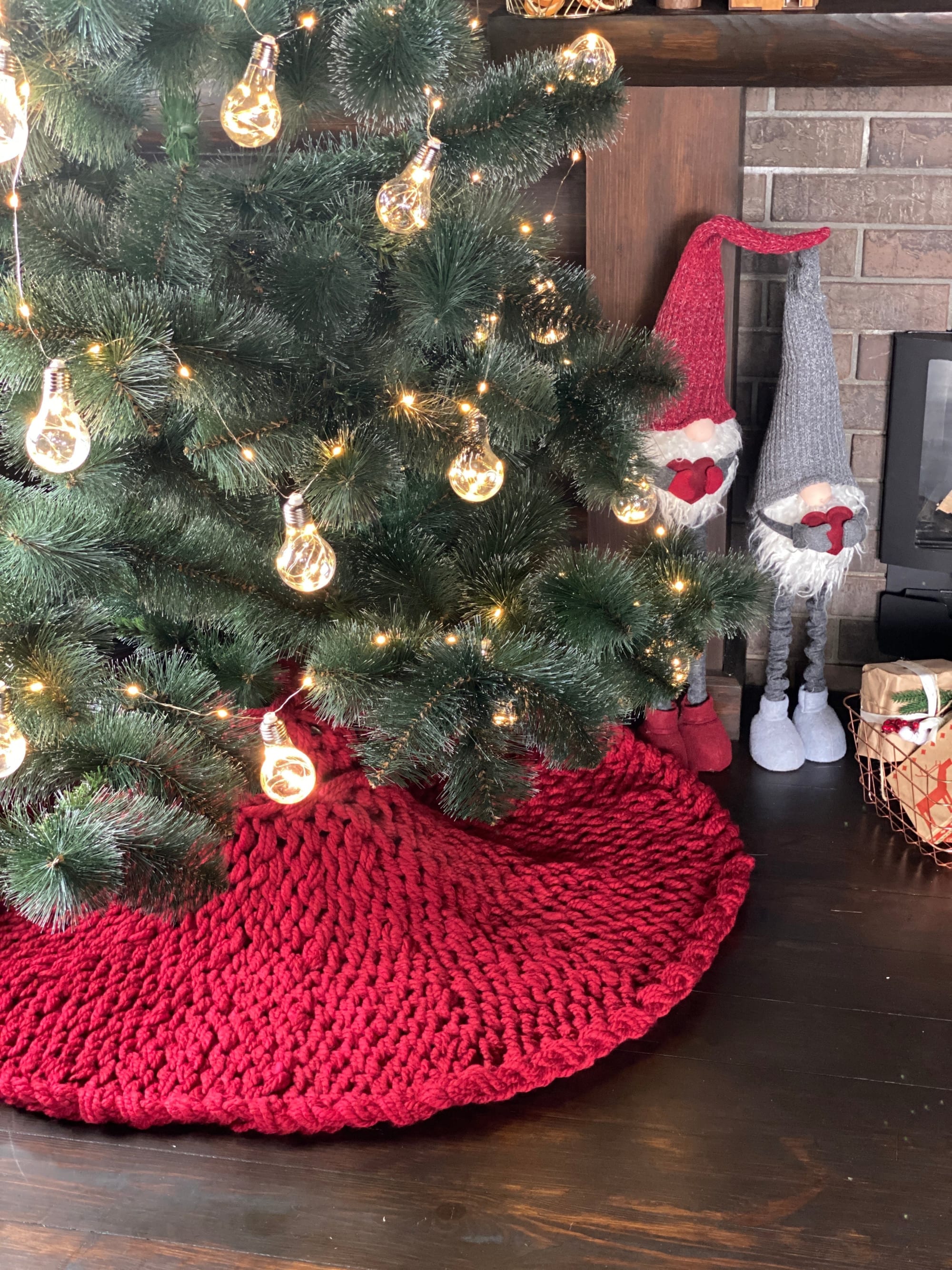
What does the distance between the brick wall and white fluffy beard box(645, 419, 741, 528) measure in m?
0.20

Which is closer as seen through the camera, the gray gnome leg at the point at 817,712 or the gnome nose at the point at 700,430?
the gnome nose at the point at 700,430

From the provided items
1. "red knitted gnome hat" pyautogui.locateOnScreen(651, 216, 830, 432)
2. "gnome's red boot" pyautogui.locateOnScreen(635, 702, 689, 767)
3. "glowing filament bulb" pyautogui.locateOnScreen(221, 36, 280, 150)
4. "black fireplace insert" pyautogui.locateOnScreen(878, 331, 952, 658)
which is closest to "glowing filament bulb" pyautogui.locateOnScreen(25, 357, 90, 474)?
"glowing filament bulb" pyautogui.locateOnScreen(221, 36, 280, 150)

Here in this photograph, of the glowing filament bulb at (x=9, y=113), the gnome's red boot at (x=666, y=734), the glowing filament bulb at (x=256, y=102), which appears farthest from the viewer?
the gnome's red boot at (x=666, y=734)

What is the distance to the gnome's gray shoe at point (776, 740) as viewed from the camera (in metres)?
1.72

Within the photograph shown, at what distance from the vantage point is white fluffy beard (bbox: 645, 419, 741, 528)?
159 cm

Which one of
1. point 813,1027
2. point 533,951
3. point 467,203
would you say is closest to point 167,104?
point 467,203

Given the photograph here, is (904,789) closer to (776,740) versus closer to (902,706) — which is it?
(902,706)

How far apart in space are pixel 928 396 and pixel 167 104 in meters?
1.15

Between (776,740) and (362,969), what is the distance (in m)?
0.75

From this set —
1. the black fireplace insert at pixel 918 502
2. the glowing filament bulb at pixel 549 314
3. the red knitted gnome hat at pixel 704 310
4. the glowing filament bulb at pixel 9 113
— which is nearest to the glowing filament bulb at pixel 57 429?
the glowing filament bulb at pixel 9 113

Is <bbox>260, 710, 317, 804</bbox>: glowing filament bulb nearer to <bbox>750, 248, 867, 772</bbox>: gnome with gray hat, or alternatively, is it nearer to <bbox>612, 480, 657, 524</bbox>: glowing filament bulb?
<bbox>612, 480, 657, 524</bbox>: glowing filament bulb

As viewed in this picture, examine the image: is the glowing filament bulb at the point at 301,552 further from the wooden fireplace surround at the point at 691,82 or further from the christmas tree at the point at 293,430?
the wooden fireplace surround at the point at 691,82

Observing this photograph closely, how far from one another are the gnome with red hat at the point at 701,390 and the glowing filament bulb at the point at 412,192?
0.54 m

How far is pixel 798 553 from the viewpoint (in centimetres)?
164
